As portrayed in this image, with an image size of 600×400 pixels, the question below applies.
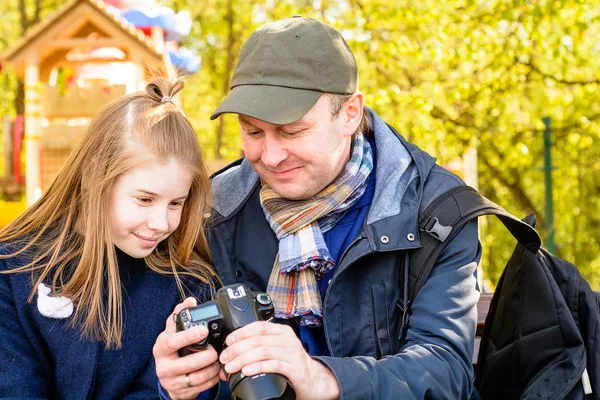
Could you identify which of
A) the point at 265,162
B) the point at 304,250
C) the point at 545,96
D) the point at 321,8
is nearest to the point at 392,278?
the point at 304,250

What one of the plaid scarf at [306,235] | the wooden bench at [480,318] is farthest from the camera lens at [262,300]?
the wooden bench at [480,318]

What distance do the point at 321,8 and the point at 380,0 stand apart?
1.36 metres

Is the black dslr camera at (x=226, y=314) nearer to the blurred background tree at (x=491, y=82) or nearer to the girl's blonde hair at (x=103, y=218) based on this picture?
the girl's blonde hair at (x=103, y=218)

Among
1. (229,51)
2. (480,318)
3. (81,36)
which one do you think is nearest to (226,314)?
(480,318)

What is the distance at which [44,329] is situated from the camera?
7.88 feet

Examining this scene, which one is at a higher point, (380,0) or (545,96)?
(380,0)

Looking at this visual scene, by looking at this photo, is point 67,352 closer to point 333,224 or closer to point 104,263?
point 104,263

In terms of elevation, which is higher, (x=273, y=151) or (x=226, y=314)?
(x=273, y=151)

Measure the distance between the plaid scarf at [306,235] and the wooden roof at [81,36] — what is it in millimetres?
4160

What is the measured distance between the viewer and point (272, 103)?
2.44 metres

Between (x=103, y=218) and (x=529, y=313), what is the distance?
1377mm

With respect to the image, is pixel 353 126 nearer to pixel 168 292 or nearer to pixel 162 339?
pixel 168 292

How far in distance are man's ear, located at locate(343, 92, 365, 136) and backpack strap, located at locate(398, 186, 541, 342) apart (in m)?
0.42

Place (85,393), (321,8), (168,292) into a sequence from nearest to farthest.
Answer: (85,393) → (168,292) → (321,8)
